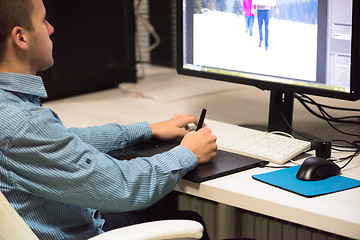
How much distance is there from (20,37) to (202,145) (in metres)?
0.48

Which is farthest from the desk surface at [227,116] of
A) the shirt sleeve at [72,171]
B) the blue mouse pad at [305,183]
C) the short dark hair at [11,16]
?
the short dark hair at [11,16]

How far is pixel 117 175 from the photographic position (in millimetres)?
1228

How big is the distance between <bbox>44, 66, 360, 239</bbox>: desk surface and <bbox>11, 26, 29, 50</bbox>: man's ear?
18.1 inches

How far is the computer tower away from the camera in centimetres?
217

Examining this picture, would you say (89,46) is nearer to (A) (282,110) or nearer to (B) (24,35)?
(A) (282,110)

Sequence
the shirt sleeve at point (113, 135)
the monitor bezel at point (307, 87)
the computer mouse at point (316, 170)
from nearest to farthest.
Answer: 1. the computer mouse at point (316, 170)
2. the monitor bezel at point (307, 87)
3. the shirt sleeve at point (113, 135)

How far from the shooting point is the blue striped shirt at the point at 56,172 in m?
1.15

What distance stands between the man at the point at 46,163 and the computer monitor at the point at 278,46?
0.41 meters

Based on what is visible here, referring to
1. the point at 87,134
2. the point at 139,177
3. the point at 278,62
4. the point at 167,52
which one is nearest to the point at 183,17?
the point at 278,62

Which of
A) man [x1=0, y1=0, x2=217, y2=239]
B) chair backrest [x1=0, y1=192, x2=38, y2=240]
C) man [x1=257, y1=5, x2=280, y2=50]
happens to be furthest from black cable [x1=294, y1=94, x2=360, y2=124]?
chair backrest [x1=0, y1=192, x2=38, y2=240]

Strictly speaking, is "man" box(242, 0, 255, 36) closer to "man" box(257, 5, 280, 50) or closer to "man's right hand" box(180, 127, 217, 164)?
"man" box(257, 5, 280, 50)

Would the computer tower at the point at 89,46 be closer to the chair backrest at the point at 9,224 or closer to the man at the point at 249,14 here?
the man at the point at 249,14

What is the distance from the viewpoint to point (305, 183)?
130 centimetres

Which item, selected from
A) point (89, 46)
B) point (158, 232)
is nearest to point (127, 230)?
point (158, 232)
